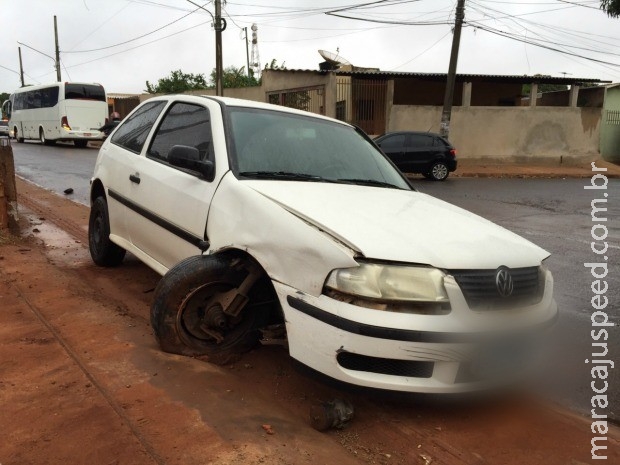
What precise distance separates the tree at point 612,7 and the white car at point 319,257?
772cm

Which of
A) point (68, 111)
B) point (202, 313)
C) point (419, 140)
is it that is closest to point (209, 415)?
point (202, 313)

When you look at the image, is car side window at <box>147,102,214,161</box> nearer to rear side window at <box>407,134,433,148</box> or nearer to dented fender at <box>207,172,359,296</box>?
dented fender at <box>207,172,359,296</box>

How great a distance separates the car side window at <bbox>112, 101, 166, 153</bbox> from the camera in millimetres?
4863

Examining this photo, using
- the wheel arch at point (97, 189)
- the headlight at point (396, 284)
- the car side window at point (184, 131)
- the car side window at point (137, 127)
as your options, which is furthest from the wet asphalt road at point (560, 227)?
the wheel arch at point (97, 189)

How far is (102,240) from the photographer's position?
548cm

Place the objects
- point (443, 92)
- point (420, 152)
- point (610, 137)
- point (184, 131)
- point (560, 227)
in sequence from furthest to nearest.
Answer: point (443, 92), point (610, 137), point (420, 152), point (560, 227), point (184, 131)

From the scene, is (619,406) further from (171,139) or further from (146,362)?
(171,139)

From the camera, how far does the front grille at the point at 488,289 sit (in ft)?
8.91

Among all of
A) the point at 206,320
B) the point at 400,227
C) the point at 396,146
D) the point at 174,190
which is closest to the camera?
the point at 400,227

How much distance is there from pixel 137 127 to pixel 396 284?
3.38m

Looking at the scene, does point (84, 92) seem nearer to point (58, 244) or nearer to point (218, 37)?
point (218, 37)

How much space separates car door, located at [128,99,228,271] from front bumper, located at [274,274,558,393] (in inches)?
43.0

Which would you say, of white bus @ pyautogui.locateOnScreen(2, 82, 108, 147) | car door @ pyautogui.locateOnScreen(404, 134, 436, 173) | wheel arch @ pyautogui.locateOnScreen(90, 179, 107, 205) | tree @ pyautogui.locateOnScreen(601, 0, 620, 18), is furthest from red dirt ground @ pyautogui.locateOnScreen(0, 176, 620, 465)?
white bus @ pyautogui.locateOnScreen(2, 82, 108, 147)

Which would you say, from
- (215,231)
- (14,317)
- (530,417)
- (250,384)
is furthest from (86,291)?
(530,417)
